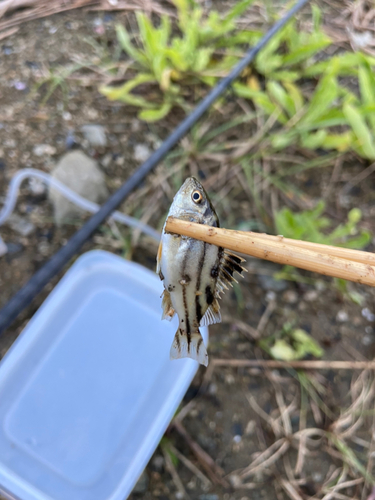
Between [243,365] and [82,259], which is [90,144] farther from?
[243,365]

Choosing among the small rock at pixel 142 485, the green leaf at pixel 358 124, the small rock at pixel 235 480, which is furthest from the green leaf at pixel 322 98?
the small rock at pixel 142 485

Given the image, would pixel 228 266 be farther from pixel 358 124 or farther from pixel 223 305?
pixel 358 124

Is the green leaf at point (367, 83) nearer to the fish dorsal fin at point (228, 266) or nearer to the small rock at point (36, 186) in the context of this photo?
the fish dorsal fin at point (228, 266)

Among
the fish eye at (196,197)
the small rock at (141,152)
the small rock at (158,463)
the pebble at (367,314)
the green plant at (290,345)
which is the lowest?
the pebble at (367,314)

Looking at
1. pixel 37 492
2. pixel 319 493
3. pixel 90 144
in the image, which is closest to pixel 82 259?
pixel 90 144

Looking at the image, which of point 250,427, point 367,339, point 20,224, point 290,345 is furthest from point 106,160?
point 367,339
